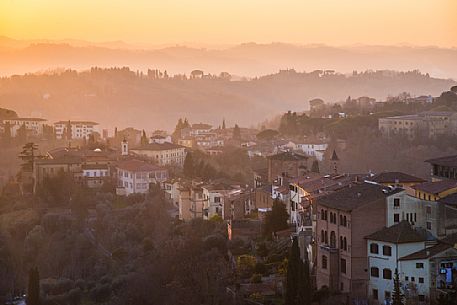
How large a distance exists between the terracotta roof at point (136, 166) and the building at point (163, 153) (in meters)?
3.35

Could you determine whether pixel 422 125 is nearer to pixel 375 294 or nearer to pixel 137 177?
pixel 137 177

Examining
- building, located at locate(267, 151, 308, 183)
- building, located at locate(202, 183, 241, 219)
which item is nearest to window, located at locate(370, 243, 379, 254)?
building, located at locate(202, 183, 241, 219)

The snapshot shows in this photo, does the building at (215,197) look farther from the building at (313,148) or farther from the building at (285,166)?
the building at (313,148)

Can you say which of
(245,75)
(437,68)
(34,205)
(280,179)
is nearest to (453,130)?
(280,179)

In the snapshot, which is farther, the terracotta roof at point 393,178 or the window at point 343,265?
the terracotta roof at point 393,178

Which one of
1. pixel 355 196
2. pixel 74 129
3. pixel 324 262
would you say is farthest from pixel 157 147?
pixel 355 196

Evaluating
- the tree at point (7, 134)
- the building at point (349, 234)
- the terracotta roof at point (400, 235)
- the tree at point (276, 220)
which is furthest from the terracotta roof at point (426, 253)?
the tree at point (7, 134)

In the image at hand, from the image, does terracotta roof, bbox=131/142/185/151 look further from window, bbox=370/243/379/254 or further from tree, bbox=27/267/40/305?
window, bbox=370/243/379/254

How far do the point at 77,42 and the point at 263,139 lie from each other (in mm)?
72555

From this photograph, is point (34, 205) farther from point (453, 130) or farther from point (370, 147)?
point (453, 130)

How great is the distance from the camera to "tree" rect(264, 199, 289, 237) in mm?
24281

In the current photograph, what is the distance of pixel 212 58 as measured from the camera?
450ft

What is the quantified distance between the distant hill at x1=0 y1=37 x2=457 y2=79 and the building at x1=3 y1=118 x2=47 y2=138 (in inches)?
1534

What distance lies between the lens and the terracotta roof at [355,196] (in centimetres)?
1952
